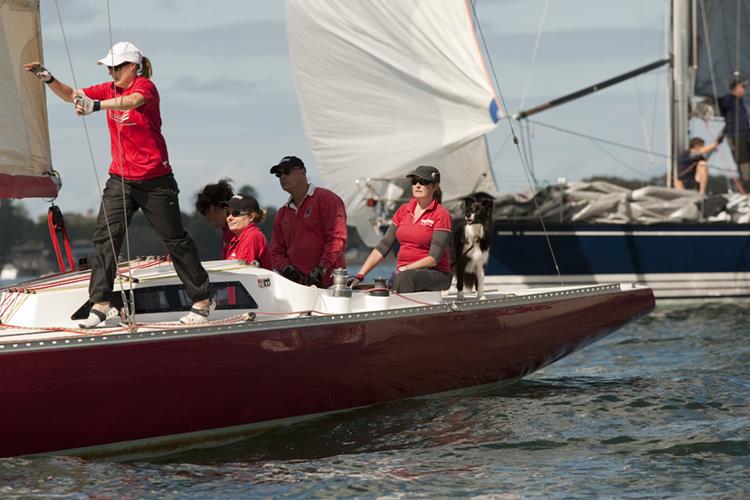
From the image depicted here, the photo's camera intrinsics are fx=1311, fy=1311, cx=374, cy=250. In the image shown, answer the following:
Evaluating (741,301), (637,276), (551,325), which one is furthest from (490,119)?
(551,325)

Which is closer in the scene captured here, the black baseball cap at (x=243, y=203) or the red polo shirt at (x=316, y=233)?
the black baseball cap at (x=243, y=203)

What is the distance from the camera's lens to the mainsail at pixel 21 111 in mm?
7930

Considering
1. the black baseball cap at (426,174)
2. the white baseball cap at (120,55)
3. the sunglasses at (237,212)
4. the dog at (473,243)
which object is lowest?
the dog at (473,243)

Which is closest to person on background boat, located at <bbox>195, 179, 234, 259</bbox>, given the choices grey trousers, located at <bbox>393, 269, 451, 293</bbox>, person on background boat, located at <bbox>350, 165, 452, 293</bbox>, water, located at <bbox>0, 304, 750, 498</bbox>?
person on background boat, located at <bbox>350, 165, 452, 293</bbox>

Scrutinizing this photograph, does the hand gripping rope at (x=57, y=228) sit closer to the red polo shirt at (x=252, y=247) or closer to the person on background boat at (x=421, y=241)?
the red polo shirt at (x=252, y=247)

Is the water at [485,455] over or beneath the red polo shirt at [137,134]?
beneath

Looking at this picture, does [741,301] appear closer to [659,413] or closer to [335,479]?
[659,413]

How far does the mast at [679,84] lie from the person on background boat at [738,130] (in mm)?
757

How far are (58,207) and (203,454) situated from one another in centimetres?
186

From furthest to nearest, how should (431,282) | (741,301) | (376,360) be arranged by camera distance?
(741,301)
(431,282)
(376,360)

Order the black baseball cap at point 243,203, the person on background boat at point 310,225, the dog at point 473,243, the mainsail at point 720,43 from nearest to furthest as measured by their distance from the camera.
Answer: the black baseball cap at point 243,203 → the person on background boat at point 310,225 → the dog at point 473,243 → the mainsail at point 720,43

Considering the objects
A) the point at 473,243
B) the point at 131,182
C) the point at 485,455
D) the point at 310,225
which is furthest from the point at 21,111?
the point at 485,455

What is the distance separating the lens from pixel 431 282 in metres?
9.24

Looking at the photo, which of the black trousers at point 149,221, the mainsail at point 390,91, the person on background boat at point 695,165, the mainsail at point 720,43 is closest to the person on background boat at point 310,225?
the black trousers at point 149,221
